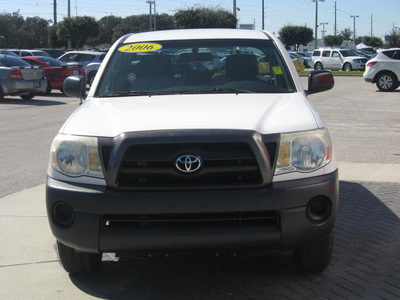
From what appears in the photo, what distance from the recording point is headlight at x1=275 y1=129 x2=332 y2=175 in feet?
12.2

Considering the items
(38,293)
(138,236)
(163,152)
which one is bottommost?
(38,293)

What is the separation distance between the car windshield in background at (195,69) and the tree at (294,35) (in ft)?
267

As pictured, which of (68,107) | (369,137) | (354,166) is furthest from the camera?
(68,107)

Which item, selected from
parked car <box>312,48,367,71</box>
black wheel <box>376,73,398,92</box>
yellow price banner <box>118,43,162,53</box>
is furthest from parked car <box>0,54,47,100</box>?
parked car <box>312,48,367,71</box>

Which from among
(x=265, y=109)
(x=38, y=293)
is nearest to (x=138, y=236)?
(x=38, y=293)

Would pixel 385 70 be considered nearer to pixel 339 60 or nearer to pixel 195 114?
pixel 195 114

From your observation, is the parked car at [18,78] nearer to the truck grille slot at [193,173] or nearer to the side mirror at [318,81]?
the side mirror at [318,81]

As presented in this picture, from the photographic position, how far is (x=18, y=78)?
18.7 metres

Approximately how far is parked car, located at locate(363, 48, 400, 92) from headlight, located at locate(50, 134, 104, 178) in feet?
66.5

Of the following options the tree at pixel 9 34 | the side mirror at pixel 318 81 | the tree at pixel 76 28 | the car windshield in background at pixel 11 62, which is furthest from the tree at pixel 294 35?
the side mirror at pixel 318 81

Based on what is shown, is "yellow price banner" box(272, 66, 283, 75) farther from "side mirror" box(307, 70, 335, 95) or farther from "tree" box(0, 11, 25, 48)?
"tree" box(0, 11, 25, 48)

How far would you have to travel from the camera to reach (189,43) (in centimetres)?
541

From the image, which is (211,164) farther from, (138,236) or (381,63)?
(381,63)

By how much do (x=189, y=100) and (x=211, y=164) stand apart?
975 mm
